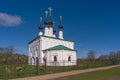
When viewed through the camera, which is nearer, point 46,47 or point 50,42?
point 46,47

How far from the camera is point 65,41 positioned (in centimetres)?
5631

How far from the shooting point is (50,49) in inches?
1955

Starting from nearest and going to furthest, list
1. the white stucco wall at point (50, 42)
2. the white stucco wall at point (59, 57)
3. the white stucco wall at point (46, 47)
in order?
the white stucco wall at point (59, 57), the white stucco wall at point (46, 47), the white stucco wall at point (50, 42)

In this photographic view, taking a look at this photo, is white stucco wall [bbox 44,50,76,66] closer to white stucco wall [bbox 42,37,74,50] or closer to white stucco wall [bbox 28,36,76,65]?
white stucco wall [bbox 28,36,76,65]

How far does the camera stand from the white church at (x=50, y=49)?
48.8m

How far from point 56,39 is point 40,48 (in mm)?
4707

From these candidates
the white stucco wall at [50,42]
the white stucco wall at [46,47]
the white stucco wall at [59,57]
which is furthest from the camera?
the white stucco wall at [50,42]

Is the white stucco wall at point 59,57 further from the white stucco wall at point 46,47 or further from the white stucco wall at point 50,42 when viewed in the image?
the white stucco wall at point 50,42

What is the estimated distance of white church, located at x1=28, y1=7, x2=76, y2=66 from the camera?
160ft

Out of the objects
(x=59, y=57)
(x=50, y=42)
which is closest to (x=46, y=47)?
(x=50, y=42)

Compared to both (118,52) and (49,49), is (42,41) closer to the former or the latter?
(49,49)

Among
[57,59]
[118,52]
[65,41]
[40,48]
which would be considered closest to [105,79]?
[57,59]

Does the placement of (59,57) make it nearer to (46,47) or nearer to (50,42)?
(46,47)

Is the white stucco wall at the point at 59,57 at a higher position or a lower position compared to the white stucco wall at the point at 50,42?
lower
